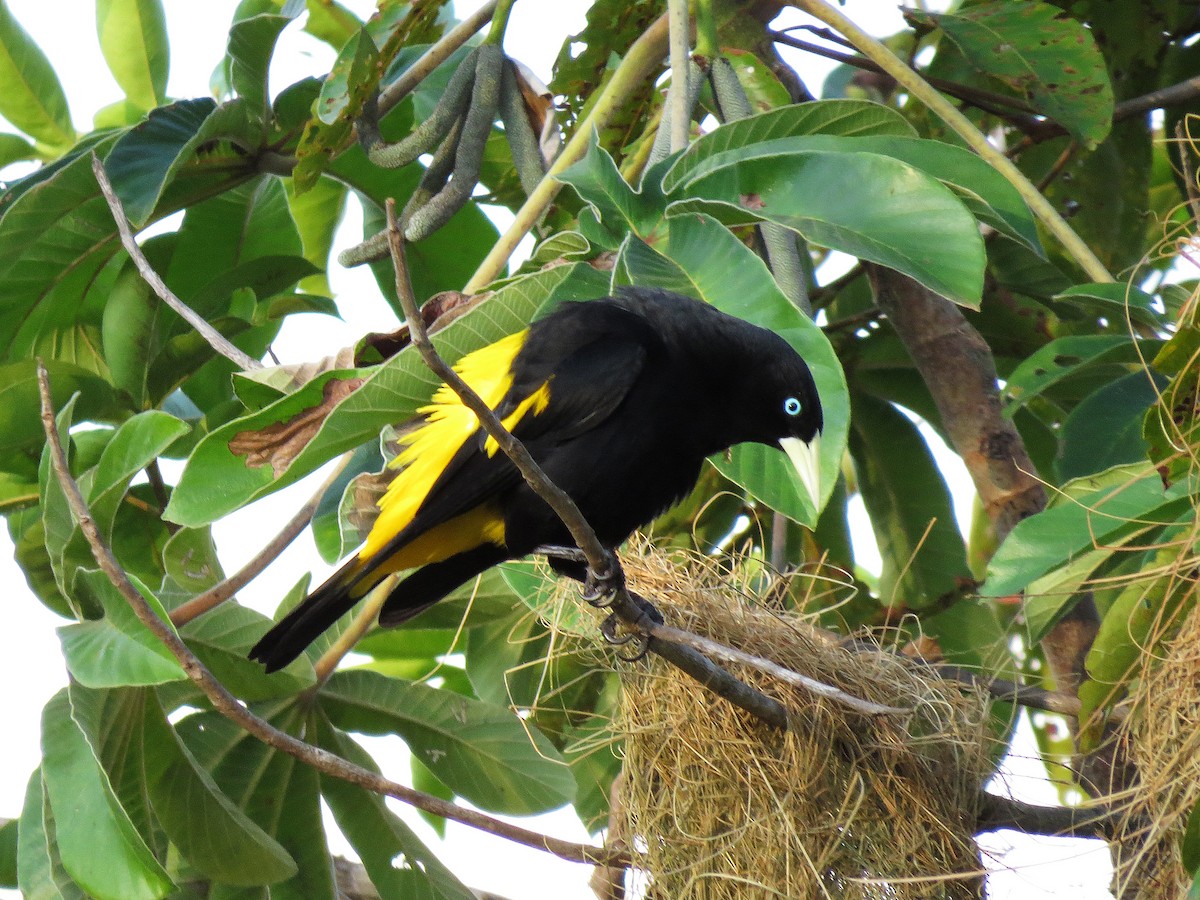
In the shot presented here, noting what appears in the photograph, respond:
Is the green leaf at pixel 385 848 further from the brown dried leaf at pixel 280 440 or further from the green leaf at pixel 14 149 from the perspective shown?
the green leaf at pixel 14 149

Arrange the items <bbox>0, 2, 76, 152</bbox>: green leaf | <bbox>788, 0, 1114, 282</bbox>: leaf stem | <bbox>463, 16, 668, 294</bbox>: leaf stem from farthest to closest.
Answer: <bbox>0, 2, 76, 152</bbox>: green leaf → <bbox>463, 16, 668, 294</bbox>: leaf stem → <bbox>788, 0, 1114, 282</bbox>: leaf stem

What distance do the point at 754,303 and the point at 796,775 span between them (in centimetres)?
83

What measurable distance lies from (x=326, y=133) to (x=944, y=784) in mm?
1974

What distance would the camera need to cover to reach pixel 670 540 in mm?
3453

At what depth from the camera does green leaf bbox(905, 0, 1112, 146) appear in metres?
3.12

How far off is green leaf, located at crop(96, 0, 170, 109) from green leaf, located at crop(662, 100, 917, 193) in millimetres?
2208

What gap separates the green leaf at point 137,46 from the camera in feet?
13.0

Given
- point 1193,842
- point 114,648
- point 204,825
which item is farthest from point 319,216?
point 1193,842

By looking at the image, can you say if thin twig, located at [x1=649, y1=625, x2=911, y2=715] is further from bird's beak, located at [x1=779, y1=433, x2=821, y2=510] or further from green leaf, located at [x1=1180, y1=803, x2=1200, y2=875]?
green leaf, located at [x1=1180, y1=803, x2=1200, y2=875]

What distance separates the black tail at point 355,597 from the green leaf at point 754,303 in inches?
28.9

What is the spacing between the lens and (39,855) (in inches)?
95.3

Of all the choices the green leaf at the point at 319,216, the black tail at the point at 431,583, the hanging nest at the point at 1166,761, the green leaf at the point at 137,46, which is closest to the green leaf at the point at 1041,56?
the hanging nest at the point at 1166,761

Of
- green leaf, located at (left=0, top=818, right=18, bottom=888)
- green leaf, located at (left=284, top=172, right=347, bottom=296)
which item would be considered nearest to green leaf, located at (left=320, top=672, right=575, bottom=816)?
green leaf, located at (left=0, top=818, right=18, bottom=888)

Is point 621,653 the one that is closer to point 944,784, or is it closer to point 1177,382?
point 944,784
